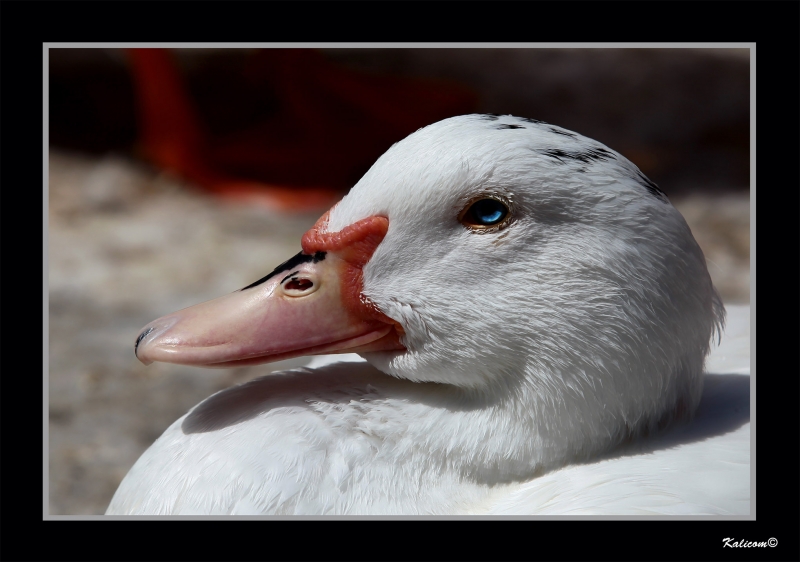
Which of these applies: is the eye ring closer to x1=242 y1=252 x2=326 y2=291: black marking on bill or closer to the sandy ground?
x1=242 y1=252 x2=326 y2=291: black marking on bill

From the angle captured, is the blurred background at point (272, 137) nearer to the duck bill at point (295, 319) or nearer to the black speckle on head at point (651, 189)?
the duck bill at point (295, 319)

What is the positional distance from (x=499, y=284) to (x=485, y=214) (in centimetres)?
13

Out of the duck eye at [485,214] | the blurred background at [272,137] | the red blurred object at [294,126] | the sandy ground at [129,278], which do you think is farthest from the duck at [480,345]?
the red blurred object at [294,126]

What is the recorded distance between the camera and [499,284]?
57.2 inches

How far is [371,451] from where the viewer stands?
5.04 ft

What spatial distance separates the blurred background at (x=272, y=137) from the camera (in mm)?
4070

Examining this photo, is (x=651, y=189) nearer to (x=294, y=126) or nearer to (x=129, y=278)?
(x=129, y=278)

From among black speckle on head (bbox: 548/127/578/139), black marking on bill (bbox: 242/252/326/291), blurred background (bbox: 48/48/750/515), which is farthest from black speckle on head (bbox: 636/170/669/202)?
blurred background (bbox: 48/48/750/515)

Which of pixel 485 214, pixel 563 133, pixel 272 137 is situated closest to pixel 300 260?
pixel 485 214

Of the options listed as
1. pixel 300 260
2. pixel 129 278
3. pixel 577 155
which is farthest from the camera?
pixel 129 278

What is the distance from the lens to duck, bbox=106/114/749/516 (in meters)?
1.42

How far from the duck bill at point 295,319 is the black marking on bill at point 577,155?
0.33 meters

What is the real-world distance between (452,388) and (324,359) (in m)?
0.47
